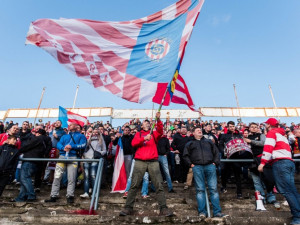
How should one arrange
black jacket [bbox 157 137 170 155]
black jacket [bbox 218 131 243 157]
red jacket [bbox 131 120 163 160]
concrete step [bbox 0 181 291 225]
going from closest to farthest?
concrete step [bbox 0 181 291 225] → red jacket [bbox 131 120 163 160] → black jacket [bbox 218 131 243 157] → black jacket [bbox 157 137 170 155]

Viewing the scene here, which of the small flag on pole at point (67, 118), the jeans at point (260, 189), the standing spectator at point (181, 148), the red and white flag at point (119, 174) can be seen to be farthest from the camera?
the small flag on pole at point (67, 118)

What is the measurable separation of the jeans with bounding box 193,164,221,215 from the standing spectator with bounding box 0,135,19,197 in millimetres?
4489

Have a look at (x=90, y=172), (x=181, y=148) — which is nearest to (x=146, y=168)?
(x=90, y=172)

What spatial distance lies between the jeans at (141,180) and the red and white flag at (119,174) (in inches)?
74.8

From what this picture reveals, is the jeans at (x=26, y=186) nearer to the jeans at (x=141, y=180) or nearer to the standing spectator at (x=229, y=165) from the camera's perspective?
the jeans at (x=141, y=180)

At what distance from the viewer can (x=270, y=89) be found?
22312mm

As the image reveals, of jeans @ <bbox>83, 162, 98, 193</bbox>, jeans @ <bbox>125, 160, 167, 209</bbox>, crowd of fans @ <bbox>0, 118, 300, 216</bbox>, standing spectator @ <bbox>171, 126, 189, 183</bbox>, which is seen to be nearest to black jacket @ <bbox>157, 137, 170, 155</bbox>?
crowd of fans @ <bbox>0, 118, 300, 216</bbox>

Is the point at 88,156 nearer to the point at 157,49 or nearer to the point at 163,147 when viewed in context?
the point at 163,147

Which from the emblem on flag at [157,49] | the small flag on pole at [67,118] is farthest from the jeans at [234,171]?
the small flag on pole at [67,118]

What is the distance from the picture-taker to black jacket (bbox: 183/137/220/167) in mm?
4852

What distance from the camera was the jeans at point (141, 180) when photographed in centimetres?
451

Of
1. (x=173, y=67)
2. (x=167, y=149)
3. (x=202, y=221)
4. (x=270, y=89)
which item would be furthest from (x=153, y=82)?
(x=270, y=89)

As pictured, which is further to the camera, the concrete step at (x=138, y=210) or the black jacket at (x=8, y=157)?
the black jacket at (x=8, y=157)

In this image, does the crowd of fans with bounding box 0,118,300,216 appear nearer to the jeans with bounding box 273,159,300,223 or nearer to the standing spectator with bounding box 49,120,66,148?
the standing spectator with bounding box 49,120,66,148
